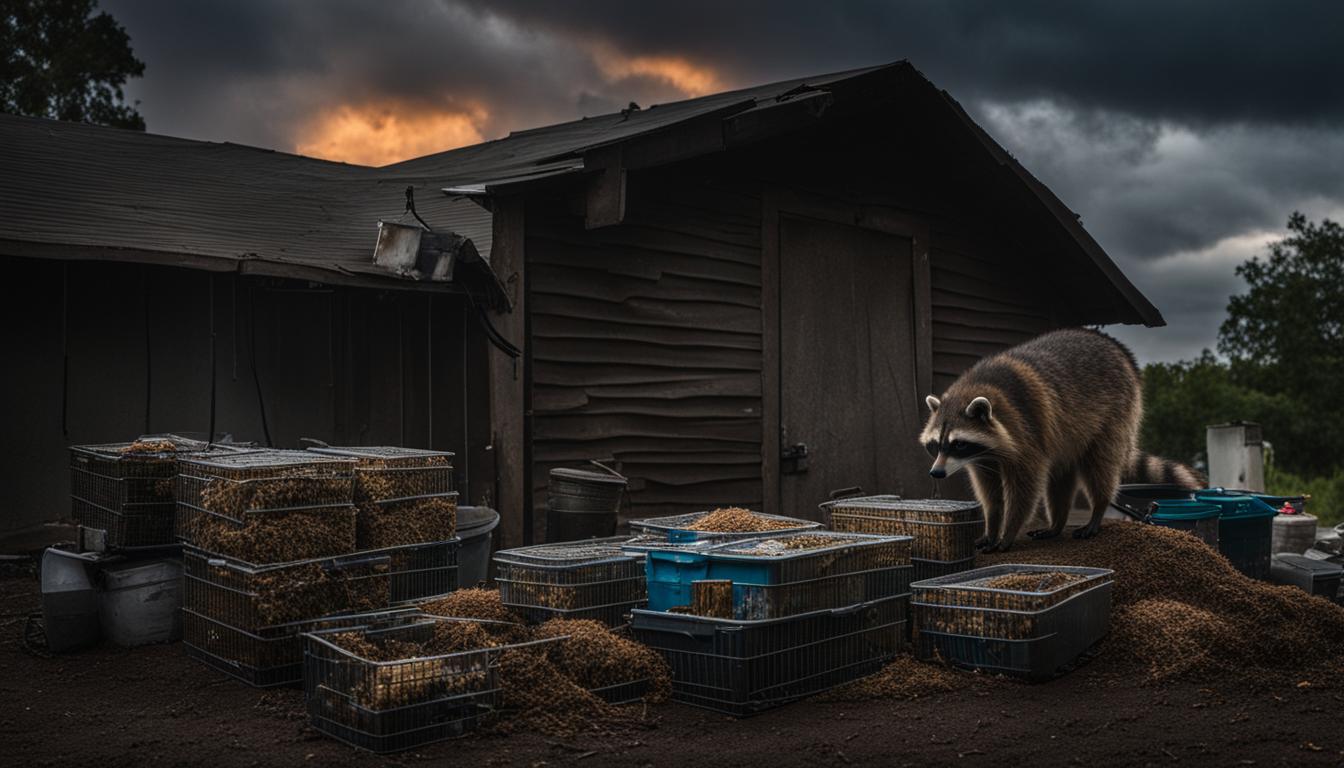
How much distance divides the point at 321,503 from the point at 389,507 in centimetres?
58

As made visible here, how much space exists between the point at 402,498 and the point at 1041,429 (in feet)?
15.1

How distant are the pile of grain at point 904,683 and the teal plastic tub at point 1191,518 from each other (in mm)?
2956

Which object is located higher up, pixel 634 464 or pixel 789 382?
pixel 789 382

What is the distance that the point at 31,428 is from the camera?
336 inches

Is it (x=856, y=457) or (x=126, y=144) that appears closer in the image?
(x=856, y=457)

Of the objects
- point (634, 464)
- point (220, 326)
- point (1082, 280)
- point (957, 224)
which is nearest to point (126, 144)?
point (220, 326)

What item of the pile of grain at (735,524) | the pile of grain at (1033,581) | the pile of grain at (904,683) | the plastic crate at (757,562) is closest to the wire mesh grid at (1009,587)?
the pile of grain at (1033,581)

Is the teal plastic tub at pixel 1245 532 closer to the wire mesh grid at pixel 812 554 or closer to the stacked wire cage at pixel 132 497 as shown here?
the wire mesh grid at pixel 812 554

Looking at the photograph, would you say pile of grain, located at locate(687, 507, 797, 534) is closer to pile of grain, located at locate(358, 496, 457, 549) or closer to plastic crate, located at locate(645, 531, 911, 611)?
plastic crate, located at locate(645, 531, 911, 611)

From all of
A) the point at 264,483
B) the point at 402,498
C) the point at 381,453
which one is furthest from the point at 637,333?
the point at 264,483

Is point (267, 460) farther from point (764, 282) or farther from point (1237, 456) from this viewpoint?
point (1237, 456)

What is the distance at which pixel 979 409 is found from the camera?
24.3 ft

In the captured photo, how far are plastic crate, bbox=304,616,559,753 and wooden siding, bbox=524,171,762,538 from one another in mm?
3472

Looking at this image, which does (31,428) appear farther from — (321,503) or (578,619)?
(578,619)
